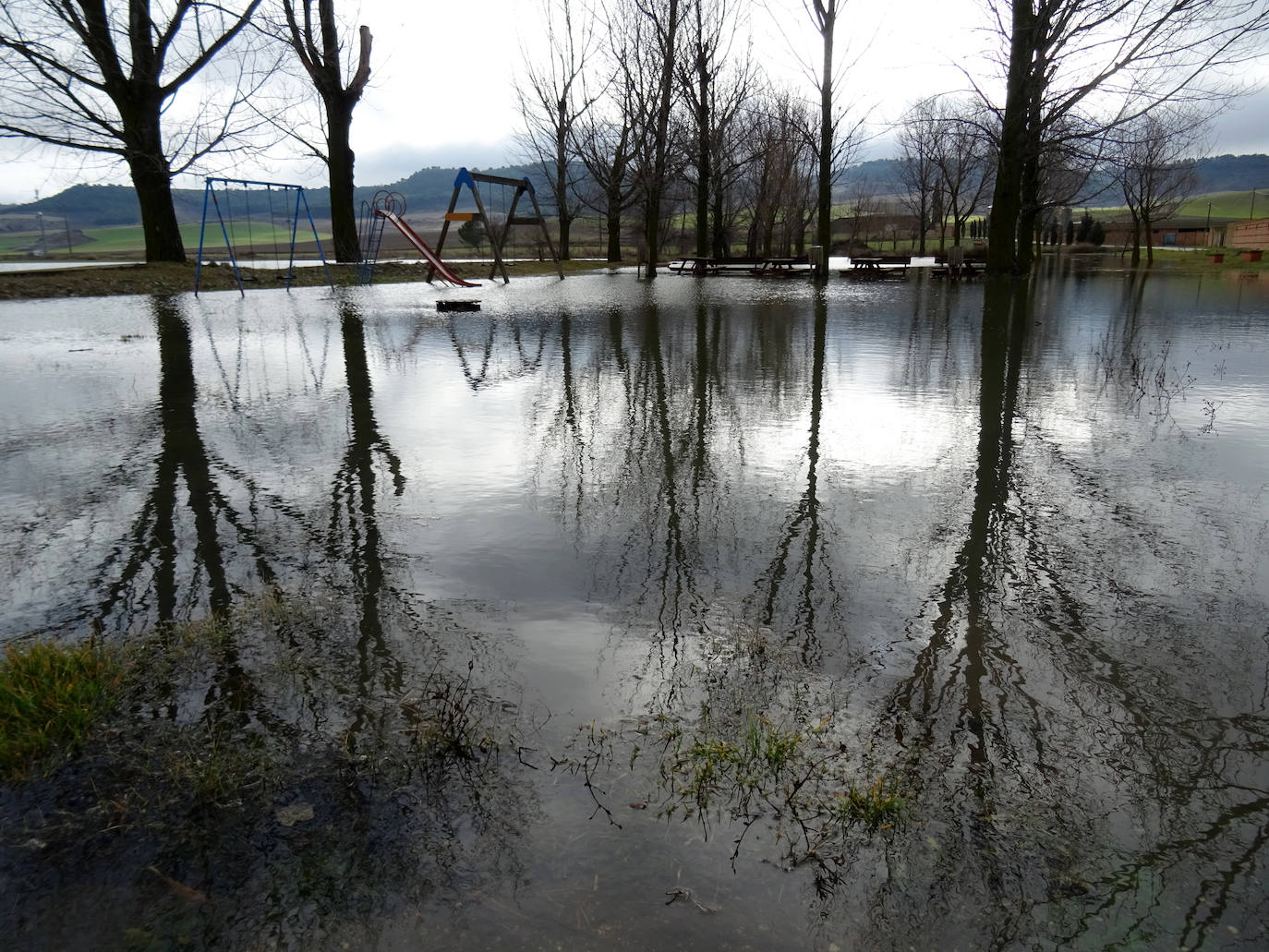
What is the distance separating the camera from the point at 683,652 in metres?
2.84

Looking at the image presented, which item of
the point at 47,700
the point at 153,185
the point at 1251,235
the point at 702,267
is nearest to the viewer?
the point at 47,700

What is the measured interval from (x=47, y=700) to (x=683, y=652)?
1924 millimetres

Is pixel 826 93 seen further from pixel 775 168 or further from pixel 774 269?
pixel 775 168

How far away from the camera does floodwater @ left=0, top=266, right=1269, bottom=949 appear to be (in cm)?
184

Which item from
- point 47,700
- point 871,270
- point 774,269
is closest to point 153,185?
point 774,269

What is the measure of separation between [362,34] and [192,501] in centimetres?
2319

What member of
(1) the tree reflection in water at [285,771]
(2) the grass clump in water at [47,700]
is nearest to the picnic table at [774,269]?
(1) the tree reflection in water at [285,771]

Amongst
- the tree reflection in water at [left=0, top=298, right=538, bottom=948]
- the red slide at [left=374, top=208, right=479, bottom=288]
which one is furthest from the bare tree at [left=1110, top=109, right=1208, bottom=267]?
the tree reflection in water at [left=0, top=298, right=538, bottom=948]

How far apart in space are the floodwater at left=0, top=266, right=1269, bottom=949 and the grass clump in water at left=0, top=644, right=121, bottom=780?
24cm

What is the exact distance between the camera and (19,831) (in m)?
2.02

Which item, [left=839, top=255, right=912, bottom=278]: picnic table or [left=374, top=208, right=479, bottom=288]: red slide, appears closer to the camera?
[left=374, top=208, right=479, bottom=288]: red slide

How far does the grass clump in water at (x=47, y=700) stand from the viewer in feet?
7.57

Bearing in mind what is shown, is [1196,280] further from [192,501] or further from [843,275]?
[192,501]

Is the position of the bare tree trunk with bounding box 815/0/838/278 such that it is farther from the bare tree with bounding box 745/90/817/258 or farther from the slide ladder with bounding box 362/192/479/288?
the slide ladder with bounding box 362/192/479/288
